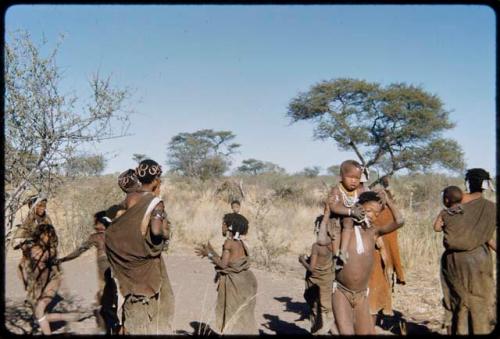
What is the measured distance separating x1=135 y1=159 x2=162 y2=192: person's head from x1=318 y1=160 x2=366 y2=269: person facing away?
4.52 ft

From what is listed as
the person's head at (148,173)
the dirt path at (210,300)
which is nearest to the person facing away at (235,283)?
Answer: the dirt path at (210,300)

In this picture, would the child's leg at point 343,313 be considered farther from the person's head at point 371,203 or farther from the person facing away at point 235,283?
the person facing away at point 235,283

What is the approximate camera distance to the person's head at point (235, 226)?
5551 millimetres

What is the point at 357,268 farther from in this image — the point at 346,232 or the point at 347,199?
the point at 347,199

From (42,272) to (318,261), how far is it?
277 cm

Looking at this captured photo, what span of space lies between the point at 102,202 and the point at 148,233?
329 inches

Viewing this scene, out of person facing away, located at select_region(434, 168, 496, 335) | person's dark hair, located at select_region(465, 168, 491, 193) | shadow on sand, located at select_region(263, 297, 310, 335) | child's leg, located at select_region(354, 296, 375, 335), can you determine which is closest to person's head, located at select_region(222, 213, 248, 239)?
shadow on sand, located at select_region(263, 297, 310, 335)

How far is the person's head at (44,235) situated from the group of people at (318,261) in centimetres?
1

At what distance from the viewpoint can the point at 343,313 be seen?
13.4 feet

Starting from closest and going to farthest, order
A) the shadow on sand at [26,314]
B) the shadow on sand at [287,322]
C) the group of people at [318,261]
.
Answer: the group of people at [318,261]
the shadow on sand at [26,314]
the shadow on sand at [287,322]

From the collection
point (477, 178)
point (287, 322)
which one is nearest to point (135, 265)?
point (477, 178)

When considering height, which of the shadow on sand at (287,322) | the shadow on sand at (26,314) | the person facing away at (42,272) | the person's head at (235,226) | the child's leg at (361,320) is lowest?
the shadow on sand at (287,322)

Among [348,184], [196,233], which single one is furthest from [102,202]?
[348,184]

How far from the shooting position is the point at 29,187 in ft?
14.8
